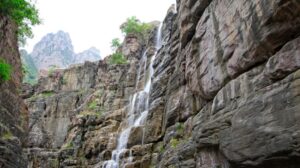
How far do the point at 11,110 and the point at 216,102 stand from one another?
411 inches

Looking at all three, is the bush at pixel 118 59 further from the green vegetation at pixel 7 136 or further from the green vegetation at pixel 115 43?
the green vegetation at pixel 7 136

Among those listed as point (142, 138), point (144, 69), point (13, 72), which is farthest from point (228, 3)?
point (144, 69)

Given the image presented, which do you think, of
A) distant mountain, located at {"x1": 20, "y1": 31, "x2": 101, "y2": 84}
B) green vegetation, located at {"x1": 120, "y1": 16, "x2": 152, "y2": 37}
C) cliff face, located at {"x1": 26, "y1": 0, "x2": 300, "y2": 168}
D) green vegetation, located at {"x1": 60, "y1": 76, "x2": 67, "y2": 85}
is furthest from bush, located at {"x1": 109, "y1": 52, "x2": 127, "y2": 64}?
distant mountain, located at {"x1": 20, "y1": 31, "x2": 101, "y2": 84}

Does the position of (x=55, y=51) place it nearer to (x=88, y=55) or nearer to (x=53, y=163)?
(x=88, y=55)

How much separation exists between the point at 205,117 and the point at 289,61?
606 centimetres

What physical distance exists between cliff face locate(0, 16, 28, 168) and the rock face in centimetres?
9430

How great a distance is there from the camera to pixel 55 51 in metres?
120

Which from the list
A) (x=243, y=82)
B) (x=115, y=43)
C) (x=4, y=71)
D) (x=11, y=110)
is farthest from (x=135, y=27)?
(x=243, y=82)

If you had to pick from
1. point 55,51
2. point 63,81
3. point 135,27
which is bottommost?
point 63,81

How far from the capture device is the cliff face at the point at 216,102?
9383 millimetres

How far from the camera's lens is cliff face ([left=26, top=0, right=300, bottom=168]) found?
938cm

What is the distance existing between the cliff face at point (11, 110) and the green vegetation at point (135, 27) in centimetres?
3073

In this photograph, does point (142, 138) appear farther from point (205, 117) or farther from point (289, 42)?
point (289, 42)

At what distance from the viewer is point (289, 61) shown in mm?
9367
